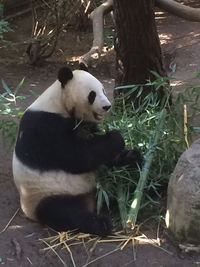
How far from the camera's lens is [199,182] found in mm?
2801

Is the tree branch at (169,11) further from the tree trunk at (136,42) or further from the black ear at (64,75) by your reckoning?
the black ear at (64,75)

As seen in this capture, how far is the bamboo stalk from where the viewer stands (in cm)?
305

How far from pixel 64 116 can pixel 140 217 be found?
925 millimetres

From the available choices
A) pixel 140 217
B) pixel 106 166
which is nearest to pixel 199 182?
pixel 140 217

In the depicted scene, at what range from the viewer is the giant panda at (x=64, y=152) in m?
3.19

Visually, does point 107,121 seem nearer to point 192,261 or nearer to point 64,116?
point 64,116

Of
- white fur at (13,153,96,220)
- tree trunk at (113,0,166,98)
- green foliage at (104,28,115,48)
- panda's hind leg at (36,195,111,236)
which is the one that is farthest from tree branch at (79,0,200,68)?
green foliage at (104,28,115,48)

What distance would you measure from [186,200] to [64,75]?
3.99 feet

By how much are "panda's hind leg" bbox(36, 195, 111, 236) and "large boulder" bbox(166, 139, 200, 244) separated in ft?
1.59

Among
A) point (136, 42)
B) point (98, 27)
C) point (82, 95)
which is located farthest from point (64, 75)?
point (98, 27)

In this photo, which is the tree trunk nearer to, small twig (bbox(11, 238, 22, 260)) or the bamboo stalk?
the bamboo stalk

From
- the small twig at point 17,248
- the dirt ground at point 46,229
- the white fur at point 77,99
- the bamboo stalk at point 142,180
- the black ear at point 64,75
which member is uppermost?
the black ear at point 64,75

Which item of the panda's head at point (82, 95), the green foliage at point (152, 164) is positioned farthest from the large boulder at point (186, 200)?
the panda's head at point (82, 95)

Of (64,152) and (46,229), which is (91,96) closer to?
(64,152)
